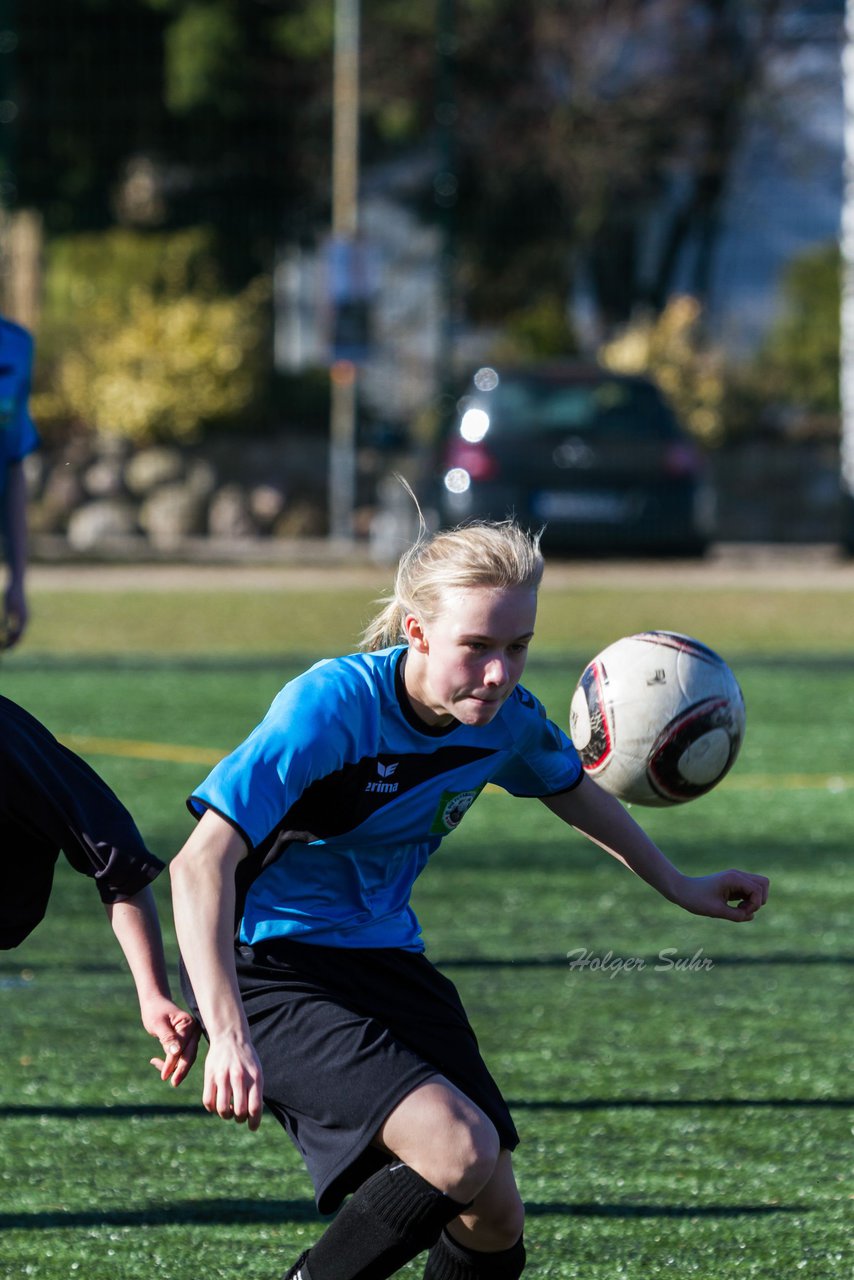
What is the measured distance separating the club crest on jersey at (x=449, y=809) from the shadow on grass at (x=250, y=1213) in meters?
1.07

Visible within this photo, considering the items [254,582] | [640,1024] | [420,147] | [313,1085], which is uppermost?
[420,147]

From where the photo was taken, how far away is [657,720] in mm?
3693

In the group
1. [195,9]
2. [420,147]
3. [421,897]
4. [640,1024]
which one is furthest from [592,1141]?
[420,147]

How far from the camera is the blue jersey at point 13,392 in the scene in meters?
6.56

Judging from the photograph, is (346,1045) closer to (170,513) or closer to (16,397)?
(16,397)

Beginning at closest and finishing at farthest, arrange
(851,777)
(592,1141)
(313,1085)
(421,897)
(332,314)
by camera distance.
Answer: (313,1085) < (592,1141) < (421,897) < (851,777) < (332,314)

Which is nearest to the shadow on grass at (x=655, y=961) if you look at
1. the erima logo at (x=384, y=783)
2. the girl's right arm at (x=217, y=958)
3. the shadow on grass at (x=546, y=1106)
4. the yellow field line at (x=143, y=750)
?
the shadow on grass at (x=546, y=1106)

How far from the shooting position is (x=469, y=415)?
18.1 metres

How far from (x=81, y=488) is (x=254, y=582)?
18.0 ft

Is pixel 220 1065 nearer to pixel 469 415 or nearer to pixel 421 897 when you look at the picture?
pixel 421 897

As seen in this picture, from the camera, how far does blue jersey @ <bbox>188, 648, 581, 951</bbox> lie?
2.99 m

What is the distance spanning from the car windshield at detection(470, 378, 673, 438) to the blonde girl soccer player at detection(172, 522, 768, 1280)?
48.6 ft

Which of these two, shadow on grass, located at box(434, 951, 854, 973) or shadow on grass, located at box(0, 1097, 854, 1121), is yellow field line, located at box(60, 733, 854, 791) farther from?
shadow on grass, located at box(0, 1097, 854, 1121)

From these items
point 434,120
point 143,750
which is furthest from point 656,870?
point 434,120
